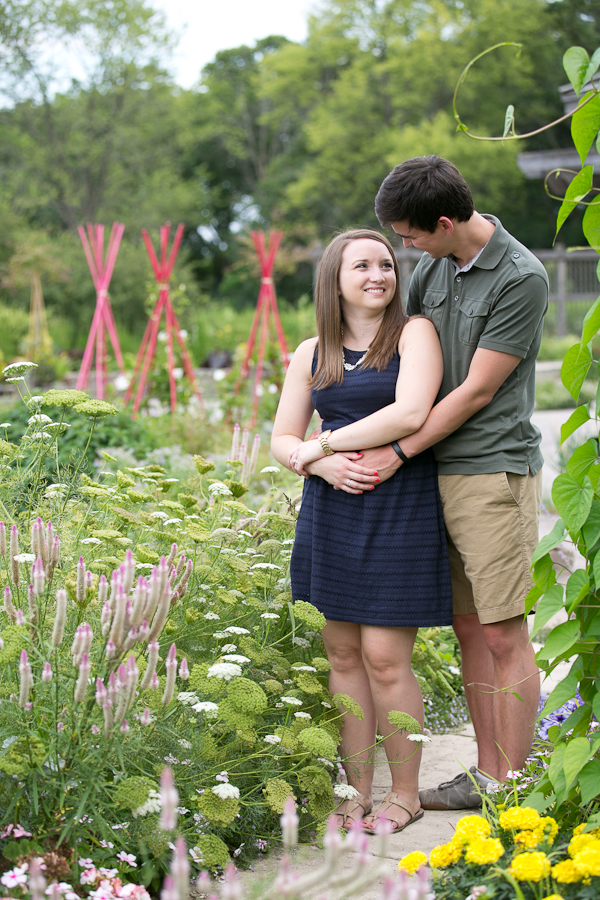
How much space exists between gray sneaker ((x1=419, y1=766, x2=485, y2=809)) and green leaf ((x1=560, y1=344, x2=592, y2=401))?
1404mm

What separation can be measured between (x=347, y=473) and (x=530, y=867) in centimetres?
110

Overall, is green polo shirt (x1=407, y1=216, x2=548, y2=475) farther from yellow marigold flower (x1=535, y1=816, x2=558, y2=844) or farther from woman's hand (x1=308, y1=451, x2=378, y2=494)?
yellow marigold flower (x1=535, y1=816, x2=558, y2=844)

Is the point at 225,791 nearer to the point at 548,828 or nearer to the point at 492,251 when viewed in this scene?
the point at 548,828

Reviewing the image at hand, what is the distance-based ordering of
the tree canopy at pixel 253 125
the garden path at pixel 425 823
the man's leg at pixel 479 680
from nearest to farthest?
the garden path at pixel 425 823, the man's leg at pixel 479 680, the tree canopy at pixel 253 125

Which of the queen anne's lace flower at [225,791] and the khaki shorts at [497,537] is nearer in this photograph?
the queen anne's lace flower at [225,791]

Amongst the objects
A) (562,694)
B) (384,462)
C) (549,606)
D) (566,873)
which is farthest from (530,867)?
(384,462)

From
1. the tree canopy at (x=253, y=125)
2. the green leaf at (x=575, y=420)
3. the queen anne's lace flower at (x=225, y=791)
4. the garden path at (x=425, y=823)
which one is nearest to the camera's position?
the green leaf at (x=575, y=420)

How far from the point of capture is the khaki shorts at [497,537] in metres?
2.29

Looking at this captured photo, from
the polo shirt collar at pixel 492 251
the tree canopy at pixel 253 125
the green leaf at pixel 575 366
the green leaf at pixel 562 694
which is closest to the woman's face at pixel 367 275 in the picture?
the polo shirt collar at pixel 492 251

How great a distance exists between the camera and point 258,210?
33875mm

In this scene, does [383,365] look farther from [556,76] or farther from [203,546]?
[556,76]

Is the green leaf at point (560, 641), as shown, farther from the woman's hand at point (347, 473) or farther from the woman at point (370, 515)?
the woman's hand at point (347, 473)

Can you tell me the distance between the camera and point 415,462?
2338 mm

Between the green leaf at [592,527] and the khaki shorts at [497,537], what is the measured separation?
0.58 metres
